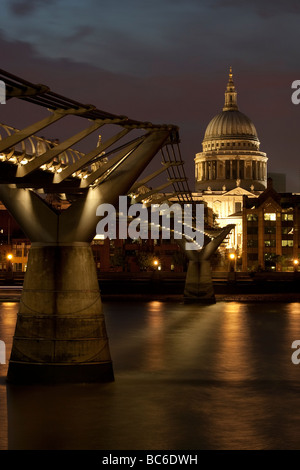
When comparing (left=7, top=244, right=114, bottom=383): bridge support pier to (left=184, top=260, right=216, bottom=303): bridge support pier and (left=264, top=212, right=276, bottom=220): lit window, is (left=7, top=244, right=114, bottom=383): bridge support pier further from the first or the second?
(left=264, top=212, right=276, bottom=220): lit window

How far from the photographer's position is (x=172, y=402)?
29.2 metres

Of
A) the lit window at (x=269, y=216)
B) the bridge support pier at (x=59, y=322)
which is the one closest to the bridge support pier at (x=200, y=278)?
the bridge support pier at (x=59, y=322)

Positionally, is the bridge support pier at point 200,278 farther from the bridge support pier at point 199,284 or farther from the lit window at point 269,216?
the lit window at point 269,216

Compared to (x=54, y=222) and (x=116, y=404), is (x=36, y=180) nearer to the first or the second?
(x=54, y=222)

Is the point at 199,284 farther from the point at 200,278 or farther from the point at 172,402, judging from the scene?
the point at 172,402

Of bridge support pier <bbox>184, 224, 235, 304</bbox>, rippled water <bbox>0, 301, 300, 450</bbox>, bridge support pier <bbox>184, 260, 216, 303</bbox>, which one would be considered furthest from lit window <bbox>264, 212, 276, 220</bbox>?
rippled water <bbox>0, 301, 300, 450</bbox>

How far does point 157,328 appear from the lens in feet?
187

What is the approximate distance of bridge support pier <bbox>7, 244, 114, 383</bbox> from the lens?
28.7 metres

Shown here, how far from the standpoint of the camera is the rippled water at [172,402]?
23.7 m

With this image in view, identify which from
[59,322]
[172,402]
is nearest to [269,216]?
[172,402]

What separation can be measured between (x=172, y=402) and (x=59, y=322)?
3.88 m

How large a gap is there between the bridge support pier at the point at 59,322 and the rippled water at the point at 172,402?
0.50m

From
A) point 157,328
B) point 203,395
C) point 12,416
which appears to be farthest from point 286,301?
point 12,416

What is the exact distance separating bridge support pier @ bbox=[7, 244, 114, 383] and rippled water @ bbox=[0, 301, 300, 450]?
0.50 m
